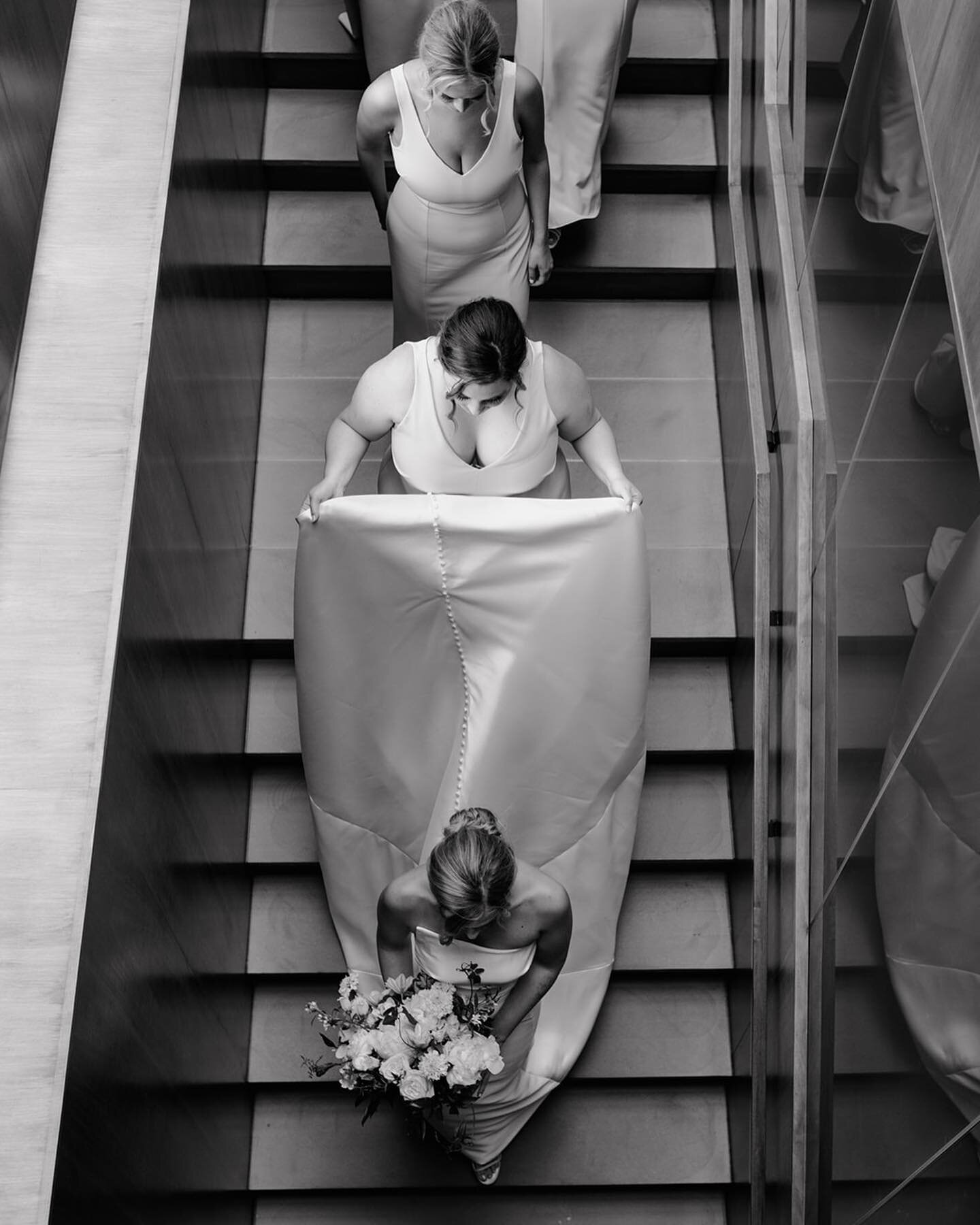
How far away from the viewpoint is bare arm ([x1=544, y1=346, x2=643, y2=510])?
418cm

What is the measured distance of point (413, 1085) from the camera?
353cm

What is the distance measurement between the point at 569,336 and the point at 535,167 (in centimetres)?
111

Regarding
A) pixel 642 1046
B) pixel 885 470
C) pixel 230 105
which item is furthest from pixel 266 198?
pixel 642 1046

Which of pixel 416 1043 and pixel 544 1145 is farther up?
pixel 416 1043

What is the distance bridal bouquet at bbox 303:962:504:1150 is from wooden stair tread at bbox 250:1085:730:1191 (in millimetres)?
1117

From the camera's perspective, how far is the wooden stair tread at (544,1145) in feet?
15.7

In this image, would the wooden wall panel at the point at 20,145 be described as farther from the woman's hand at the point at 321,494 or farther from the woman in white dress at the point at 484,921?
the woman in white dress at the point at 484,921

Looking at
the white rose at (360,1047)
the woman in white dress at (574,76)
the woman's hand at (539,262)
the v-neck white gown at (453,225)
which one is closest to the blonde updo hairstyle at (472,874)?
the white rose at (360,1047)

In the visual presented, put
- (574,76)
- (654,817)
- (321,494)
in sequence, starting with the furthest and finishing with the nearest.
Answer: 1. (574,76)
2. (654,817)
3. (321,494)

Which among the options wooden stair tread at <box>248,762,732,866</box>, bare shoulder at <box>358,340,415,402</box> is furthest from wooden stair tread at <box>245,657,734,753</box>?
bare shoulder at <box>358,340,415,402</box>

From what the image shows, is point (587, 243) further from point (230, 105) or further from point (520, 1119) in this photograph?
point (520, 1119)

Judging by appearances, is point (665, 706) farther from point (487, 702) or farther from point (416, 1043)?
point (416, 1043)

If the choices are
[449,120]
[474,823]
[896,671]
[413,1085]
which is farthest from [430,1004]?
[449,120]

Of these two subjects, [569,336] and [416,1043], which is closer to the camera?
[416,1043]
